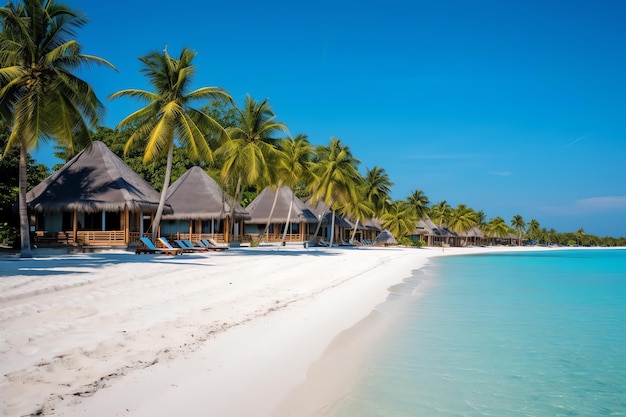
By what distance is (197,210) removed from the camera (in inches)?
1077

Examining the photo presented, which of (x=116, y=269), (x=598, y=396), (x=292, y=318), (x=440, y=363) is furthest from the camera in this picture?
(x=116, y=269)

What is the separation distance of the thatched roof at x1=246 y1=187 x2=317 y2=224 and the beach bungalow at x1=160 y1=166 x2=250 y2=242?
6.58 meters

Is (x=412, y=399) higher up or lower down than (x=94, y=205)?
lower down

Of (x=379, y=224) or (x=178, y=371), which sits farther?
(x=379, y=224)

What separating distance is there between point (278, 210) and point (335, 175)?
5630 mm

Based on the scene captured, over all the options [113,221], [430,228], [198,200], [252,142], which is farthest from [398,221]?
[113,221]

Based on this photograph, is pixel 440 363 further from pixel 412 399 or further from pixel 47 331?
pixel 47 331

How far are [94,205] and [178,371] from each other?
17.3 metres

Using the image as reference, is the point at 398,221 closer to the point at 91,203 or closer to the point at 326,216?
the point at 326,216

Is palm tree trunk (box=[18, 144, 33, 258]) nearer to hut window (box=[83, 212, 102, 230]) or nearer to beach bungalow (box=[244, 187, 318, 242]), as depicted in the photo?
hut window (box=[83, 212, 102, 230])

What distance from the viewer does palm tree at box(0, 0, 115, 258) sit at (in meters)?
13.8

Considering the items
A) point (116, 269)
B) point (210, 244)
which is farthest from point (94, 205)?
point (116, 269)

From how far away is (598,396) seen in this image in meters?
4.59

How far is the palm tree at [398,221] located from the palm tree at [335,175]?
17492mm
